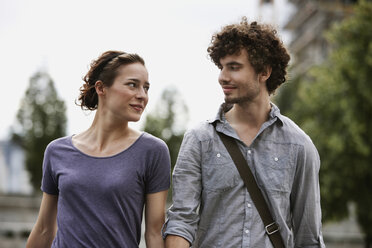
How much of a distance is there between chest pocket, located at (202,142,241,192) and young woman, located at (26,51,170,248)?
0.92 ft

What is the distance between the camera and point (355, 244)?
28734 mm

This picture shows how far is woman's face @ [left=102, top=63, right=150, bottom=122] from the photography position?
3.62 metres

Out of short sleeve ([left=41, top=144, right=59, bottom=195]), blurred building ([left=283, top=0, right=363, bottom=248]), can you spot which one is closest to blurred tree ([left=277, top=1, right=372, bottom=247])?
blurred building ([left=283, top=0, right=363, bottom=248])

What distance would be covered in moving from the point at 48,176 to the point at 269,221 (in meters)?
1.65

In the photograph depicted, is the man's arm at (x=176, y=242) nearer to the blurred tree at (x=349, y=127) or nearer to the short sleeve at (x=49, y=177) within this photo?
the short sleeve at (x=49, y=177)

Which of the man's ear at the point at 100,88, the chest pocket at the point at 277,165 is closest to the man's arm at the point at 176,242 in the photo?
the chest pocket at the point at 277,165

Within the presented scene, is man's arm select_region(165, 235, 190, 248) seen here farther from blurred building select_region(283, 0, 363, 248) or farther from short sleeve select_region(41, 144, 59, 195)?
blurred building select_region(283, 0, 363, 248)

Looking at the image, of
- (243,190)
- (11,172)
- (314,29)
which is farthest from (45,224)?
(11,172)

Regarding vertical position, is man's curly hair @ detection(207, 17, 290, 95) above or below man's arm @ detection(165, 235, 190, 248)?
above

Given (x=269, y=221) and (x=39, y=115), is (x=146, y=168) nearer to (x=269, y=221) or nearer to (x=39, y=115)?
(x=269, y=221)

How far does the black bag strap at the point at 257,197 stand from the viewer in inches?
135

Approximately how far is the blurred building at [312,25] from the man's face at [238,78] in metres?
32.1

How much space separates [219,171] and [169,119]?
1360 inches

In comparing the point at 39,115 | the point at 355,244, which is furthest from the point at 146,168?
the point at 39,115
